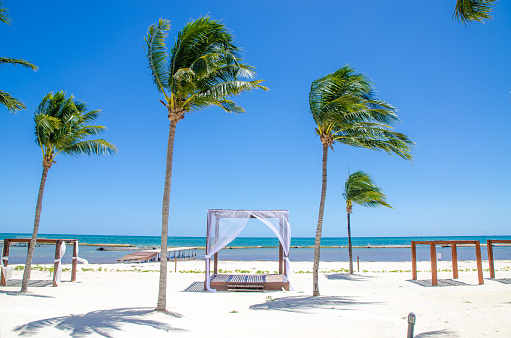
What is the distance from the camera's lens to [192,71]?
7500mm

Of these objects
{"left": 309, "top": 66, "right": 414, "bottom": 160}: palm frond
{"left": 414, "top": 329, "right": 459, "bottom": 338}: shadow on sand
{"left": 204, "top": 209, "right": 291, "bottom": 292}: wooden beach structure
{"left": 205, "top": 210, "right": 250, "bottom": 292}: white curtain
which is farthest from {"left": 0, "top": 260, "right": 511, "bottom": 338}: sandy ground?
{"left": 309, "top": 66, "right": 414, "bottom": 160}: palm frond

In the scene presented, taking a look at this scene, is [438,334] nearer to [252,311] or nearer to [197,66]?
[252,311]

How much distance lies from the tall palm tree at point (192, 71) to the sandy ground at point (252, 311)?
1335mm

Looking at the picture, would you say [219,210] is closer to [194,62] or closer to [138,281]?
[138,281]

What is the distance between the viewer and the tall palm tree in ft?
25.4

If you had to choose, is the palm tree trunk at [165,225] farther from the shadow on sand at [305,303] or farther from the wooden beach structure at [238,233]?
the wooden beach structure at [238,233]

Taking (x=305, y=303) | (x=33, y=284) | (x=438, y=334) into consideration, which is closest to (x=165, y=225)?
(x=305, y=303)

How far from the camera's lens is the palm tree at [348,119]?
10148mm

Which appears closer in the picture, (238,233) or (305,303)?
(305,303)

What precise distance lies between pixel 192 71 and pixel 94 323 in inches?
201

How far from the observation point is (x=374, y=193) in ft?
53.5

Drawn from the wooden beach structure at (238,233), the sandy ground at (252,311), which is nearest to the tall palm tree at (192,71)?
the sandy ground at (252,311)

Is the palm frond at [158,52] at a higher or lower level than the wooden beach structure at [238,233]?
higher

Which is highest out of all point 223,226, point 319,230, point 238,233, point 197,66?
point 197,66
